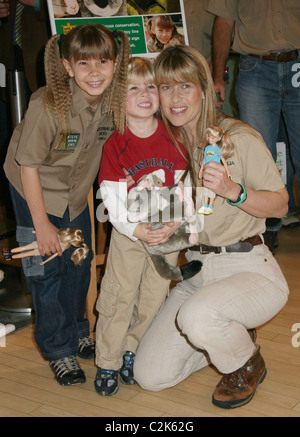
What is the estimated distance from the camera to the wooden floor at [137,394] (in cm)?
175

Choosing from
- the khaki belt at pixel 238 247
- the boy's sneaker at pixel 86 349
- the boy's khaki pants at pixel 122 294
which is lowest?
the boy's sneaker at pixel 86 349

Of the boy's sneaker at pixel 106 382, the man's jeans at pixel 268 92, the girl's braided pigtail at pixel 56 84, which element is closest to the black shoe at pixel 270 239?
the man's jeans at pixel 268 92

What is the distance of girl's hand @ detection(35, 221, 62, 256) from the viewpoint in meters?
1.87

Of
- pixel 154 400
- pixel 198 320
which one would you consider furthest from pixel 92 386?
pixel 198 320

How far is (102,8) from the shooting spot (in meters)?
2.36

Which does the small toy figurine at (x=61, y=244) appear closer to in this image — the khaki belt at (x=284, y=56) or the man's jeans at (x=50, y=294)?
the man's jeans at (x=50, y=294)

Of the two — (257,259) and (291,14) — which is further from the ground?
(291,14)

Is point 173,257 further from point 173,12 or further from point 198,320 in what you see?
point 173,12

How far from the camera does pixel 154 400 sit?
1.82 meters

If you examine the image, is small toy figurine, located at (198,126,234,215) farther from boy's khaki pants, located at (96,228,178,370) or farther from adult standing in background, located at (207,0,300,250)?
adult standing in background, located at (207,0,300,250)

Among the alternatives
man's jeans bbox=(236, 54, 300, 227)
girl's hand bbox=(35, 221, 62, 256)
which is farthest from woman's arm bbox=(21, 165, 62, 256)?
man's jeans bbox=(236, 54, 300, 227)
